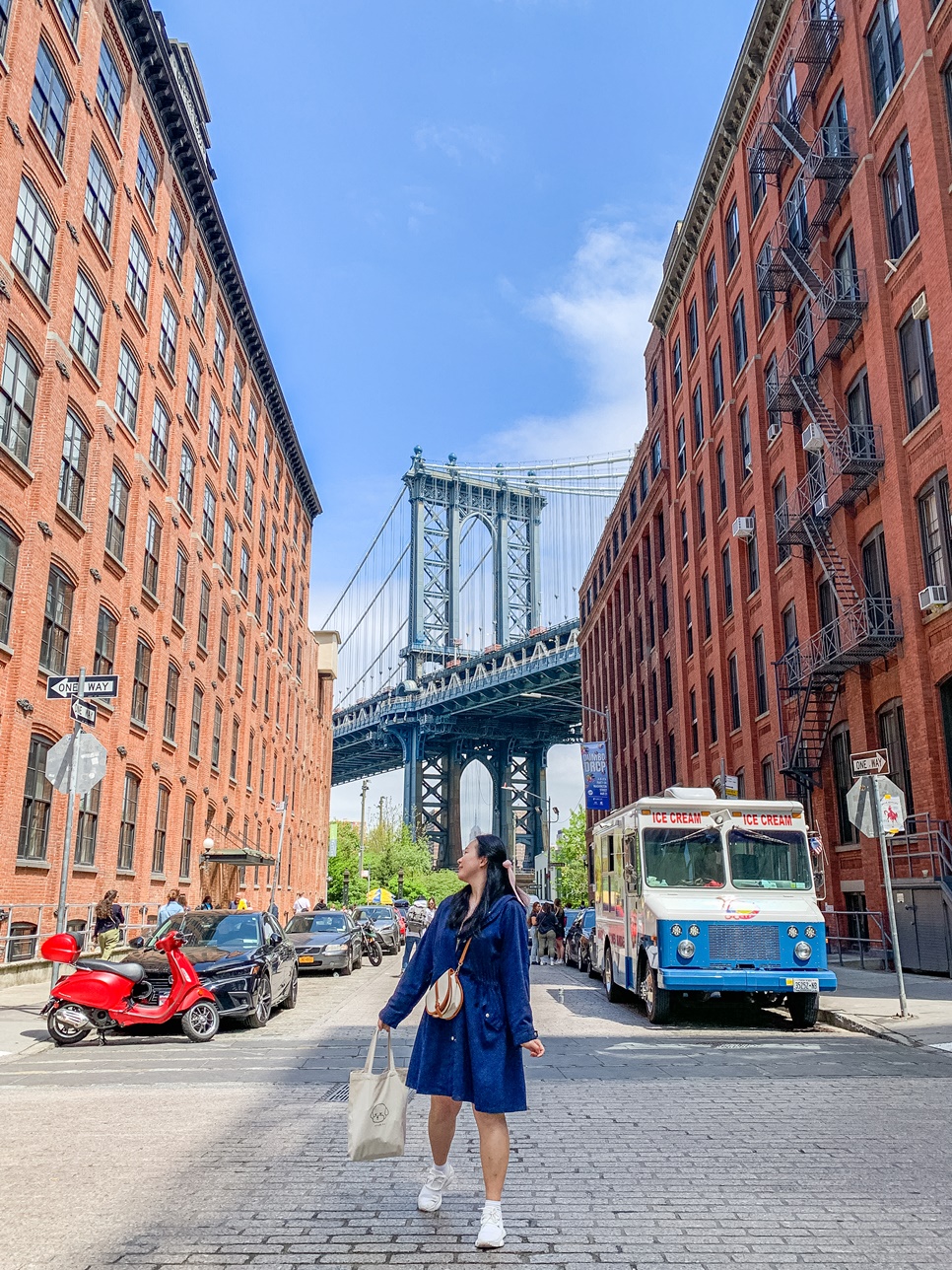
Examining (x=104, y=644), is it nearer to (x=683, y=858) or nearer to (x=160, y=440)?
(x=160, y=440)

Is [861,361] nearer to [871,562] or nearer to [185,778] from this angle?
[871,562]

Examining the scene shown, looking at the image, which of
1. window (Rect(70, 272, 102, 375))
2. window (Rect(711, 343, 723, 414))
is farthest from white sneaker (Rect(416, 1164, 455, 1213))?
window (Rect(711, 343, 723, 414))

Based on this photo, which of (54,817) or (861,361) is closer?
(54,817)

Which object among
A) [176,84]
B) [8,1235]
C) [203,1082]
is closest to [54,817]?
[203,1082]

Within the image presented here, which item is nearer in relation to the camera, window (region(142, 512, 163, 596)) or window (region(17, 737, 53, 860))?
window (region(17, 737, 53, 860))

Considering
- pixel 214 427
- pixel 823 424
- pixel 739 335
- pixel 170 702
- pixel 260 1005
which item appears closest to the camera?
pixel 260 1005

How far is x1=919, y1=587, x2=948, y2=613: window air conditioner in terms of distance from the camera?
2055cm

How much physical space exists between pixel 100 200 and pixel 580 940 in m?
20.7

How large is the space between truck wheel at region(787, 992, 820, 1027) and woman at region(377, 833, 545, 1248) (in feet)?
30.1

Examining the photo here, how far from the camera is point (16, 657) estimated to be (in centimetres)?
2094

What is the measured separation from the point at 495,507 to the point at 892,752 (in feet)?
297

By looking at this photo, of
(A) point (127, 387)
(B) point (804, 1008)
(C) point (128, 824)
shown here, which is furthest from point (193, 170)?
(B) point (804, 1008)

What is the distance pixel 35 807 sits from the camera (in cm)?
2198

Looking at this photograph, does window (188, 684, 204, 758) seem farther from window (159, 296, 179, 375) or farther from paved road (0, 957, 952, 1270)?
paved road (0, 957, 952, 1270)
